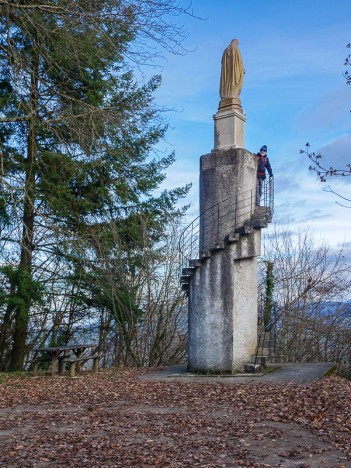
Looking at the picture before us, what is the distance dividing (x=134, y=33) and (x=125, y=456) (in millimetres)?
5204

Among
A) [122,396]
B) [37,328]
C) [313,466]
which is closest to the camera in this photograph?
[313,466]

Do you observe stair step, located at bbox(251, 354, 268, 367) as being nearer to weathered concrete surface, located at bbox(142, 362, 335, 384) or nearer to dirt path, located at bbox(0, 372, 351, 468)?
weathered concrete surface, located at bbox(142, 362, 335, 384)

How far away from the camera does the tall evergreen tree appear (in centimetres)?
868

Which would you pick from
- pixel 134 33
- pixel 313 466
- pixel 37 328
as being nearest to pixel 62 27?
pixel 134 33

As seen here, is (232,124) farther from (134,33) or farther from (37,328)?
(37,328)

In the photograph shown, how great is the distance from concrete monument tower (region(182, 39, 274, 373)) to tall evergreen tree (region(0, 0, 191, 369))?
2.30 m

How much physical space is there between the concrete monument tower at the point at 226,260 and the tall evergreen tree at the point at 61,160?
230cm

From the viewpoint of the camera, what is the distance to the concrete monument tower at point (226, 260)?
12.1m

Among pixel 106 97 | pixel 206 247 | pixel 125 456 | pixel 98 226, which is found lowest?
pixel 125 456

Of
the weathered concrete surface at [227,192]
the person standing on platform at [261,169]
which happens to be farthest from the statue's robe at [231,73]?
the weathered concrete surface at [227,192]

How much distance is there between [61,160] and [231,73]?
4.90 meters

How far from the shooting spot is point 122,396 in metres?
9.35

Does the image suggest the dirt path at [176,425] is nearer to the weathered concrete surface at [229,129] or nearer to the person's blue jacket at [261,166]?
the person's blue jacket at [261,166]

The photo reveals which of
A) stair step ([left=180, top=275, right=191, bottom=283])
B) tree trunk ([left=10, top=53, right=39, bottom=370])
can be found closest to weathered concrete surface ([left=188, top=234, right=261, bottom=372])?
stair step ([left=180, top=275, right=191, bottom=283])
